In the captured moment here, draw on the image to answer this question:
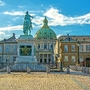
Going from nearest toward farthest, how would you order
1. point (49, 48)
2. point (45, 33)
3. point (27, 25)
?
1. point (27, 25)
2. point (49, 48)
3. point (45, 33)

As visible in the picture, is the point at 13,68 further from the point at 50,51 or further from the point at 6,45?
the point at 50,51

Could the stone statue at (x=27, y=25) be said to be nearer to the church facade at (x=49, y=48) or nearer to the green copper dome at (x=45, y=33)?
the church facade at (x=49, y=48)

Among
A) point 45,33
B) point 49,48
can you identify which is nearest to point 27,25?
point 49,48

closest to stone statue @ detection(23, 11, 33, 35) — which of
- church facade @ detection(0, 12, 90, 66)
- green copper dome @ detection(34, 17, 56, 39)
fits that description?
church facade @ detection(0, 12, 90, 66)

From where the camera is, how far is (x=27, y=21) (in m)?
51.9

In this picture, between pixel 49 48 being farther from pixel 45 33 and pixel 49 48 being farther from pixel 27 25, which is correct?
pixel 27 25

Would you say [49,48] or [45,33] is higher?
[45,33]

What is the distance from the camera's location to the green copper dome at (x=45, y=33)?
459 feet

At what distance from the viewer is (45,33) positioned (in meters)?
142

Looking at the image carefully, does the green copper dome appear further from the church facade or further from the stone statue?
the stone statue

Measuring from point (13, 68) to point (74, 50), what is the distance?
46.1m

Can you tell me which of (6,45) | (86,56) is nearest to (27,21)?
(86,56)

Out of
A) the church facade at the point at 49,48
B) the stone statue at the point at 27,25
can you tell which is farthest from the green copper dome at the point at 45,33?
the stone statue at the point at 27,25

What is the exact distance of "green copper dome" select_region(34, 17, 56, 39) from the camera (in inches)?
5503
